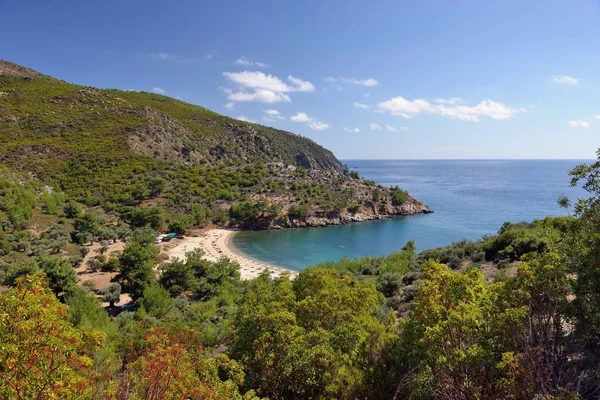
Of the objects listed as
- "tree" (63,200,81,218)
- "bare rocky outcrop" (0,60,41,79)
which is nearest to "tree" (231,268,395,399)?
"tree" (63,200,81,218)

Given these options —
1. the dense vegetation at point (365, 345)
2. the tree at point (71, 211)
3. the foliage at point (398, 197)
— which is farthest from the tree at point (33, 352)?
the foliage at point (398, 197)

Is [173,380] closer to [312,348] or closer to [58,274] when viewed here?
[312,348]

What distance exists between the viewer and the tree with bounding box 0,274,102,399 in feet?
17.2

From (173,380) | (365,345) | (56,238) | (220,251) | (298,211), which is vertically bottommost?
(220,251)

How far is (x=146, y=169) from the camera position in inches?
2795

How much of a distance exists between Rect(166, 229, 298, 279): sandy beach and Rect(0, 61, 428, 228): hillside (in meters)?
5.07

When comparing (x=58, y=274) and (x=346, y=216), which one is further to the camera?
(x=346, y=216)

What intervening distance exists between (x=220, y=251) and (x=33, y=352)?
42761mm

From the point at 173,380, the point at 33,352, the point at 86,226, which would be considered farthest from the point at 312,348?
the point at 86,226

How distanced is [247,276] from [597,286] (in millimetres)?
32863

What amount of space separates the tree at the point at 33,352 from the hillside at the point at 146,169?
53.0 m

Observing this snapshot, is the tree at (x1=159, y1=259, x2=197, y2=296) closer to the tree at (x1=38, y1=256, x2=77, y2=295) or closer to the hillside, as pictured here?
the tree at (x1=38, y1=256, x2=77, y2=295)

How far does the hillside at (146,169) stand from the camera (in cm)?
6309

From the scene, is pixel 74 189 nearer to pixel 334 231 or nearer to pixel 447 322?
pixel 334 231
